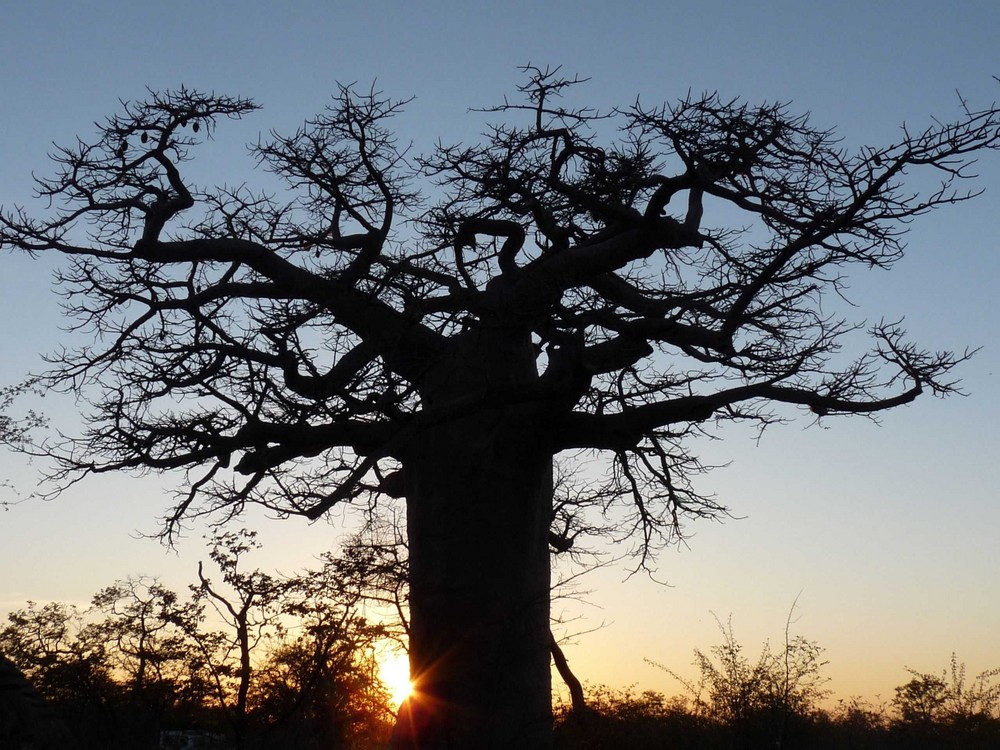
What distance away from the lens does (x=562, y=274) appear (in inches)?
236

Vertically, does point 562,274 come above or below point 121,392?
above

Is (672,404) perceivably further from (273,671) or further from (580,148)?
(273,671)

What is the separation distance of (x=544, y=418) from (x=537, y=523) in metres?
0.61

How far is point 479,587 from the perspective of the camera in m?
5.83

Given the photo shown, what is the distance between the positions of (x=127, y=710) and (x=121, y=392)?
202 cm

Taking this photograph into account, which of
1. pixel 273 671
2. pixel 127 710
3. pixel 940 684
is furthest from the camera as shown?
pixel 940 684

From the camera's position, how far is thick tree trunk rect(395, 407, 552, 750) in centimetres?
570

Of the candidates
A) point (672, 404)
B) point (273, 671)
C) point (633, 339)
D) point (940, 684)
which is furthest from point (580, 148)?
point (940, 684)

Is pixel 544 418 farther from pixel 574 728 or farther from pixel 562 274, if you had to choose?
pixel 574 728

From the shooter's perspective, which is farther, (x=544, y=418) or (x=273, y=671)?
(x=273, y=671)

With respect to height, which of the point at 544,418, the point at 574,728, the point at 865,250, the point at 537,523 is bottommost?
the point at 574,728

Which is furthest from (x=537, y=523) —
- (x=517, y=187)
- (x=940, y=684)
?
(x=940, y=684)

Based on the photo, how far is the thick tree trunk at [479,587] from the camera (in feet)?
18.7

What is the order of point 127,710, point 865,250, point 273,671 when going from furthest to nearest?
point 273,671 → point 127,710 → point 865,250
